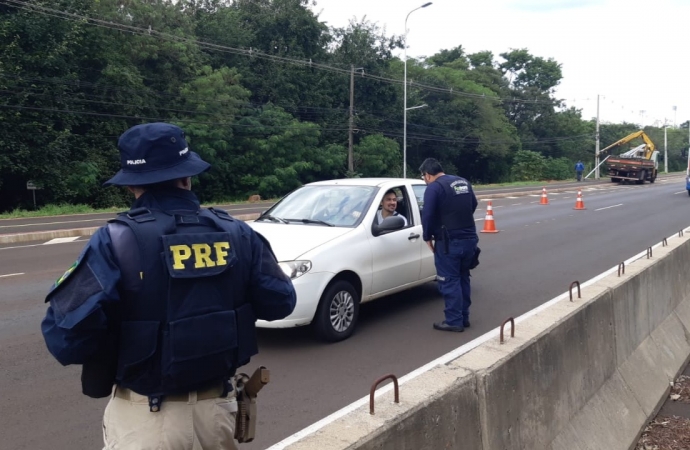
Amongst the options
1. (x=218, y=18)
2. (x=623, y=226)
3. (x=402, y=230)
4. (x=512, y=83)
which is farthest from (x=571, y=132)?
(x=402, y=230)

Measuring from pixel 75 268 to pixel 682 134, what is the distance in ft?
421

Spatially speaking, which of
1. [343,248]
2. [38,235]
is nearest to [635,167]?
[38,235]

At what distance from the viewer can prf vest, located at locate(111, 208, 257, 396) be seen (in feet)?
7.03

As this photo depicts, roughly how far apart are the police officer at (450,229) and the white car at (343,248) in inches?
17.5

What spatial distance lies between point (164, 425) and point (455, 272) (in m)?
4.89

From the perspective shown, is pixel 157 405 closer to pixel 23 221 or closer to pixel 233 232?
pixel 233 232

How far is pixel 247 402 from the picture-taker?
2.48 m

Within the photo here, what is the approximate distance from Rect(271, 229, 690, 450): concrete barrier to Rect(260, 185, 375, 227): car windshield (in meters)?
2.68

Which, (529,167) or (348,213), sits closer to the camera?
(348,213)

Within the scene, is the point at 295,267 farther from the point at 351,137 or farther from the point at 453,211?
the point at 351,137

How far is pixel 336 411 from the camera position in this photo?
15.9 feet

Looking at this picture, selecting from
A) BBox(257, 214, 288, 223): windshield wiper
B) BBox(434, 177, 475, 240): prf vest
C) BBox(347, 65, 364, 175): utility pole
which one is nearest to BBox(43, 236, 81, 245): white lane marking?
BBox(257, 214, 288, 223): windshield wiper

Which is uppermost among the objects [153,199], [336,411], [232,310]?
[153,199]

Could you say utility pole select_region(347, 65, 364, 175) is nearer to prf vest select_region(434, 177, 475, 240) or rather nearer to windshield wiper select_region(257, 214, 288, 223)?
windshield wiper select_region(257, 214, 288, 223)
